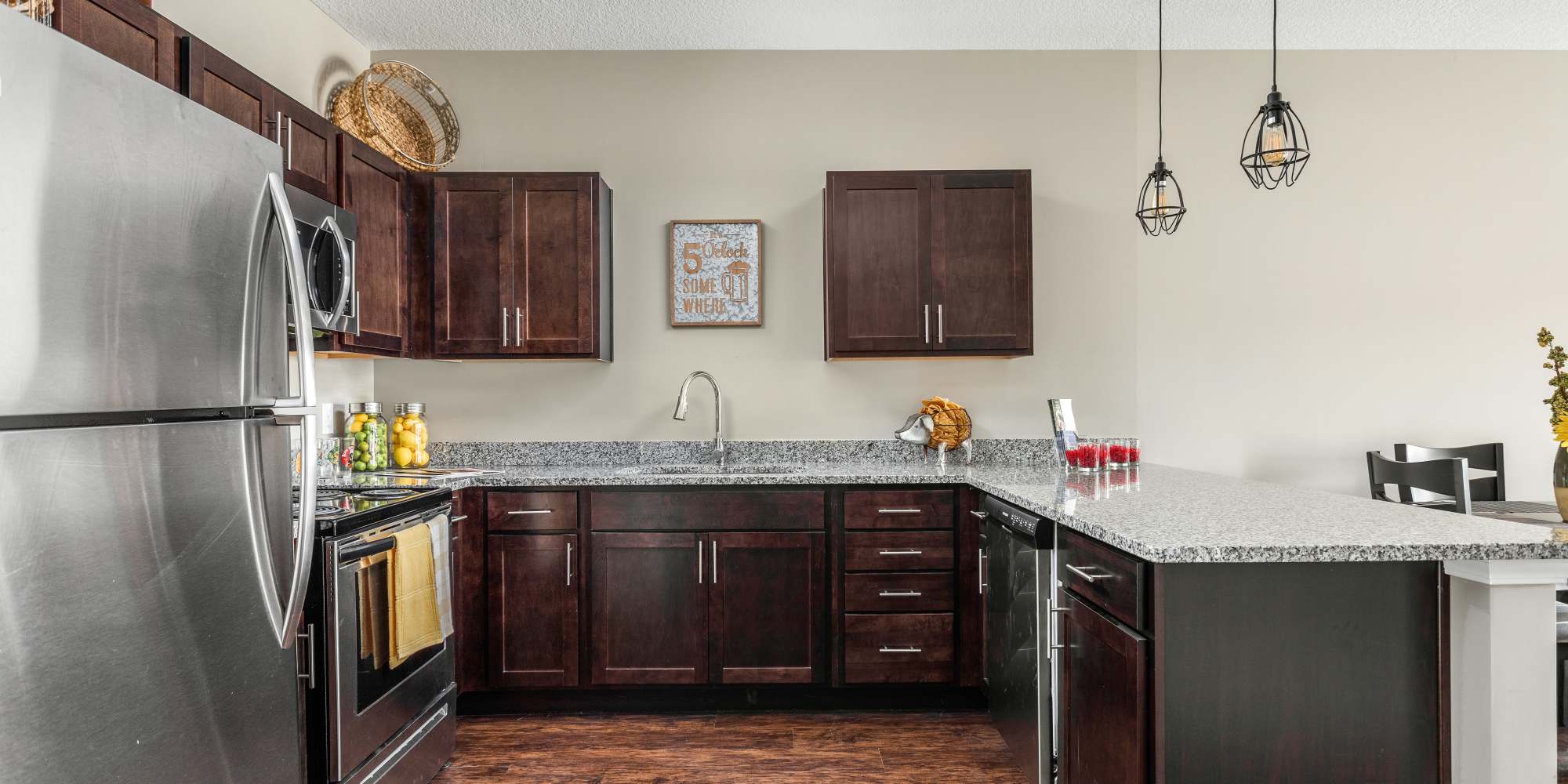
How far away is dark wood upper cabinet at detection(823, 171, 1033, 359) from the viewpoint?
335 centimetres

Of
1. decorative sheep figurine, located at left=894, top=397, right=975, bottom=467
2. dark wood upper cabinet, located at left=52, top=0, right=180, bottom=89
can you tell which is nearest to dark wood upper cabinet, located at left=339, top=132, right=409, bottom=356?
dark wood upper cabinet, located at left=52, top=0, right=180, bottom=89

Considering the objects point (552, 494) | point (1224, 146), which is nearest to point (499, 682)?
point (552, 494)

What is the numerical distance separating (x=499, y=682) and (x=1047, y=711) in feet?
6.35

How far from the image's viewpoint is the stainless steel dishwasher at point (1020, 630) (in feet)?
7.12

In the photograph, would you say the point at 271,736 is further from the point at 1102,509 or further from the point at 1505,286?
the point at 1505,286

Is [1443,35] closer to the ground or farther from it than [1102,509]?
farther from it

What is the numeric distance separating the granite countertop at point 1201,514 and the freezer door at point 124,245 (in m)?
1.53

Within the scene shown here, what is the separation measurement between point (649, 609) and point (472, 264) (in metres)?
1.53

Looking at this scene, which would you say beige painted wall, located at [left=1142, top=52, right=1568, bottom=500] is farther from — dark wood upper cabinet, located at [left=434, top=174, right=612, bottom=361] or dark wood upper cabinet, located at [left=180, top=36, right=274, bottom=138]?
dark wood upper cabinet, located at [left=180, top=36, right=274, bottom=138]

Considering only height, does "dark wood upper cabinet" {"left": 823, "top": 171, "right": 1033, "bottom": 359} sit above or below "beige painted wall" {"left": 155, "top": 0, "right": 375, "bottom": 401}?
below

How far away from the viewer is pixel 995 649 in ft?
9.00

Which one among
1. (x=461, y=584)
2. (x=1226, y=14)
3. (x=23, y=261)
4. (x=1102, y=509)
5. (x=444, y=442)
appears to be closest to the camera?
(x=23, y=261)

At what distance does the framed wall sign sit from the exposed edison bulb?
2075 mm

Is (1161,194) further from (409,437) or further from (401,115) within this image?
(409,437)
